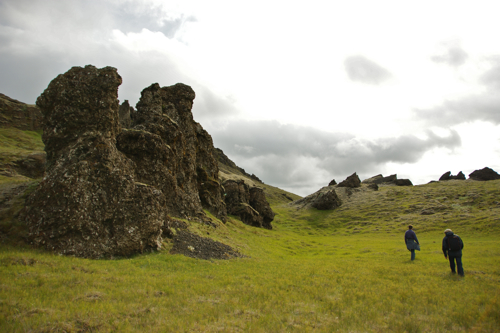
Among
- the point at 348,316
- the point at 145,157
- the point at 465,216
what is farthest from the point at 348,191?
the point at 348,316

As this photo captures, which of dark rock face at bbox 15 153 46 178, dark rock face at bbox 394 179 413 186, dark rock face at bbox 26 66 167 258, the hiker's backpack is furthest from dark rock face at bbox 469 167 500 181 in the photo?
dark rock face at bbox 15 153 46 178

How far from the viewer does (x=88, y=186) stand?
20734 mm

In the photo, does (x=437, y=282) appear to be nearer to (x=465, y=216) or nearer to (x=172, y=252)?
(x=172, y=252)

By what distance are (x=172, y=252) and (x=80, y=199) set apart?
30.9 feet

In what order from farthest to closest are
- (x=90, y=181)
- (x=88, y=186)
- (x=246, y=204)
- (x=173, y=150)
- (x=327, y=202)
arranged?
(x=327, y=202), (x=246, y=204), (x=173, y=150), (x=90, y=181), (x=88, y=186)

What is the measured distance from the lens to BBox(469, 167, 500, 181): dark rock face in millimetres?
160875

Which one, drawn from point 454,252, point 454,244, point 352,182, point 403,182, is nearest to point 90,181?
point 454,244

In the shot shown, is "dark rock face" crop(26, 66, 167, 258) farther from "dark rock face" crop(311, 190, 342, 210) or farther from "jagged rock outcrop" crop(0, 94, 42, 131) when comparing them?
"dark rock face" crop(311, 190, 342, 210)

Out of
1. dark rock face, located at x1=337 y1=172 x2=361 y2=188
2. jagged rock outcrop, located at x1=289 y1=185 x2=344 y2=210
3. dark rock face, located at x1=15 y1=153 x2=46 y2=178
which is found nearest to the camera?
dark rock face, located at x1=15 y1=153 x2=46 y2=178

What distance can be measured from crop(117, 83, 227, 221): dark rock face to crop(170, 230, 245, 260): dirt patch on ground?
9.54 m

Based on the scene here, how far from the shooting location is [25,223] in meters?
18.1

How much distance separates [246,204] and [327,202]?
257 ft

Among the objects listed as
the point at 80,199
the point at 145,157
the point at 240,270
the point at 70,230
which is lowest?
the point at 240,270

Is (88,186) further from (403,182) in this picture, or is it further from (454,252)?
(403,182)
